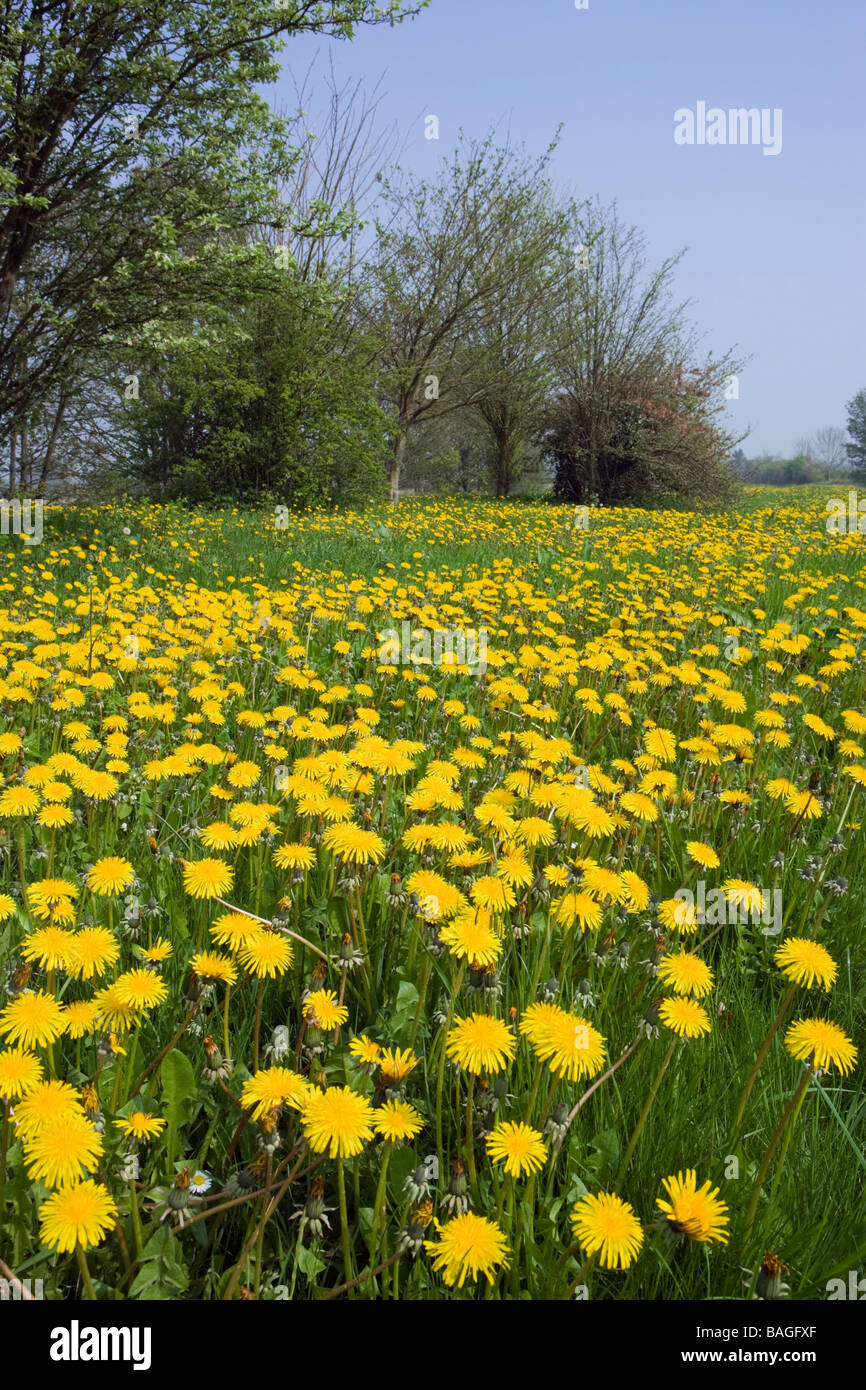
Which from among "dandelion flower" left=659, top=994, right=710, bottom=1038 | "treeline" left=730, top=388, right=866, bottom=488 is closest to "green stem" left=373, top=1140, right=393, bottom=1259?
"dandelion flower" left=659, top=994, right=710, bottom=1038

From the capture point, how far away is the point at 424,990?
1268 millimetres

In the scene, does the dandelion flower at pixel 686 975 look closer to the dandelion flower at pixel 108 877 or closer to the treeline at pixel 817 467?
the dandelion flower at pixel 108 877

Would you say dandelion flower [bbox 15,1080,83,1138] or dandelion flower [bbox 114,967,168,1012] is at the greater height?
dandelion flower [bbox 114,967,168,1012]

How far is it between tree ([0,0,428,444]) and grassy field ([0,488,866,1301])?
5.71 metres

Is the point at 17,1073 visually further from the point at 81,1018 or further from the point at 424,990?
the point at 424,990

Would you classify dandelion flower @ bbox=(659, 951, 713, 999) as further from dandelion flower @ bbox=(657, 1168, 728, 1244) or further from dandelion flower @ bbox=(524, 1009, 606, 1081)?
dandelion flower @ bbox=(657, 1168, 728, 1244)

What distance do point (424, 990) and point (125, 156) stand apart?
28.0ft

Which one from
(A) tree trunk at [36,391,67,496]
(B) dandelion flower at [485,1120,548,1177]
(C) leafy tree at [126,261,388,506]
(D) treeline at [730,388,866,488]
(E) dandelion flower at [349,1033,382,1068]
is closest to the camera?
(B) dandelion flower at [485,1120,548,1177]

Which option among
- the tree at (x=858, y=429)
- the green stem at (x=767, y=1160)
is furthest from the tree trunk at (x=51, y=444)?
the tree at (x=858, y=429)

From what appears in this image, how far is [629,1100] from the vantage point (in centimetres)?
127

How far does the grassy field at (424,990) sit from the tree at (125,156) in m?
5.71

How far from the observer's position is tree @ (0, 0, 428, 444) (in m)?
6.43

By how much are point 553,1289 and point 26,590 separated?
13.8ft

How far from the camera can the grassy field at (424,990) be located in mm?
940
